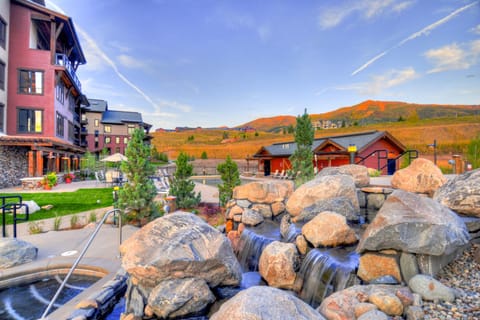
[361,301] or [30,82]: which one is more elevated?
[30,82]

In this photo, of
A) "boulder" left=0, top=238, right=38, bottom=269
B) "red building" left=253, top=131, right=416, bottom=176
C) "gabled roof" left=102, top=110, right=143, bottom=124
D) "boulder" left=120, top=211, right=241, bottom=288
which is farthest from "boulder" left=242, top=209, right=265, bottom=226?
"gabled roof" left=102, top=110, right=143, bottom=124

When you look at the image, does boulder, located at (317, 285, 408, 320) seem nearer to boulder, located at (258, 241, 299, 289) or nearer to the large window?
boulder, located at (258, 241, 299, 289)

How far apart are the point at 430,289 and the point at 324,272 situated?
58.8 inches

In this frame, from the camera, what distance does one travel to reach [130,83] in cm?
2661

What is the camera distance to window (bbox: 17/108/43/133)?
20342 millimetres

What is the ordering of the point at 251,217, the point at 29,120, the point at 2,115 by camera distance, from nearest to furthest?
1. the point at 251,217
2. the point at 2,115
3. the point at 29,120

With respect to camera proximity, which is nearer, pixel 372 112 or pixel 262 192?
pixel 262 192

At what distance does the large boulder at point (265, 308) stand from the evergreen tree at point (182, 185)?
7.20 m

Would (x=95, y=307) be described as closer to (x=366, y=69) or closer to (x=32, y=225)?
(x=32, y=225)

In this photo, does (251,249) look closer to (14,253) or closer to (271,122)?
(14,253)

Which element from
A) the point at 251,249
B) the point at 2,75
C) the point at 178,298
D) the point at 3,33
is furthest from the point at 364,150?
the point at 3,33

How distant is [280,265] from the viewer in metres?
4.50

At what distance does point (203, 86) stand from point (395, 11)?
665 inches

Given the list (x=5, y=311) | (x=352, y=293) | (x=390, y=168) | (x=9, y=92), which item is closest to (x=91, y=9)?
(x=9, y=92)
